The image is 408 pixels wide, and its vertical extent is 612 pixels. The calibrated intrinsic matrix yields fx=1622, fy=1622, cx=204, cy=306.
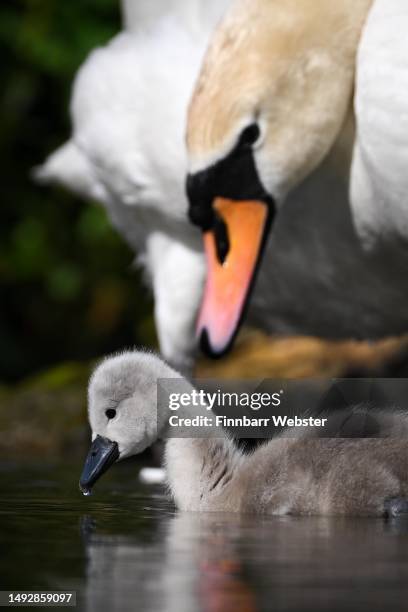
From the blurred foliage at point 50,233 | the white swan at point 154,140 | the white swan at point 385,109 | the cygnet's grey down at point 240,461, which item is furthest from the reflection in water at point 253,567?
the blurred foliage at point 50,233

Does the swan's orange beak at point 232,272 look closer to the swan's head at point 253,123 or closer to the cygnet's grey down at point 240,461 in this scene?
the swan's head at point 253,123

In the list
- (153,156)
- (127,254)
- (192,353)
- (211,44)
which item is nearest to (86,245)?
(127,254)

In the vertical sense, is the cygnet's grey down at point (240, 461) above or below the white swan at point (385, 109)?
below

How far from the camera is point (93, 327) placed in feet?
27.3

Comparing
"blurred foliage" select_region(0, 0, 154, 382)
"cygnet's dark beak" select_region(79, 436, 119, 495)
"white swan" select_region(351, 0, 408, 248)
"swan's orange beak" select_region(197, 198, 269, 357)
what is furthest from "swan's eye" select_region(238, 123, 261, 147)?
"blurred foliage" select_region(0, 0, 154, 382)

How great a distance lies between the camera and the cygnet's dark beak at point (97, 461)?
3674 millimetres

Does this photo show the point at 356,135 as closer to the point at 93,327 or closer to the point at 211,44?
the point at 211,44

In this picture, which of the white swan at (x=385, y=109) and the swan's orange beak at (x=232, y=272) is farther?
the swan's orange beak at (x=232, y=272)

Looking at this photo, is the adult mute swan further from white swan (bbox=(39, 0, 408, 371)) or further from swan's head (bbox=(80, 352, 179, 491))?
swan's head (bbox=(80, 352, 179, 491))

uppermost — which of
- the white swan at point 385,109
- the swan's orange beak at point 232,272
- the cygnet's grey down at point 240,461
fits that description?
the white swan at point 385,109

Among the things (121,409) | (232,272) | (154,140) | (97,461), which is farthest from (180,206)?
(97,461)

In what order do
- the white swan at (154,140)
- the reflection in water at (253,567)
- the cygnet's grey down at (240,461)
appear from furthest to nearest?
the white swan at (154,140) < the cygnet's grey down at (240,461) < the reflection in water at (253,567)

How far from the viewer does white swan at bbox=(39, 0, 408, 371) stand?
4645 millimetres

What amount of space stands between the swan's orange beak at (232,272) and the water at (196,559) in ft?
2.11
